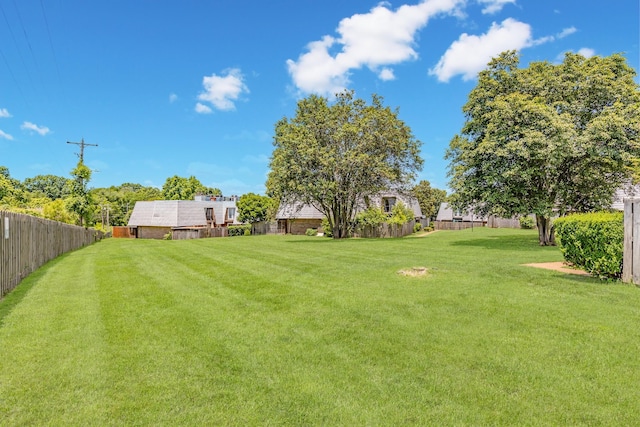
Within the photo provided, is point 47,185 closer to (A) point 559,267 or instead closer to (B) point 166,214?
(B) point 166,214

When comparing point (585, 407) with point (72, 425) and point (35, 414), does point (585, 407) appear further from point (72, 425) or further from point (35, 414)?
point (35, 414)

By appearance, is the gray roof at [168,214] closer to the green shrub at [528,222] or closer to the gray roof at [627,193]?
the green shrub at [528,222]

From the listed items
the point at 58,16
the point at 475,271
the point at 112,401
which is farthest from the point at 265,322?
the point at 58,16

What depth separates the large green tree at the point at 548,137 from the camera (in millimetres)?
17516

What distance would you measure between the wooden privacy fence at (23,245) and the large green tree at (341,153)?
1445 cm

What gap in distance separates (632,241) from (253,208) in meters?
47.0

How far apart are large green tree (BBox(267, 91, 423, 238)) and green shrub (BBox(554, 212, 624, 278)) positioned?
1792cm

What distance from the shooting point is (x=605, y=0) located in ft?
45.6

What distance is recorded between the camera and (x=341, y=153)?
27609mm

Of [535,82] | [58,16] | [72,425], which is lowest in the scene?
[72,425]

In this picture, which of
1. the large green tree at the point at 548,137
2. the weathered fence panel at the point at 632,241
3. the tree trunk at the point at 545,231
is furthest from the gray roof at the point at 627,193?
the weathered fence panel at the point at 632,241

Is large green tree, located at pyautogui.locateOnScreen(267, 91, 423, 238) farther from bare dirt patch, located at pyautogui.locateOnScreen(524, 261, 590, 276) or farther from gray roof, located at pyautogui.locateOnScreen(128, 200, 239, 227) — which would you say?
gray roof, located at pyautogui.locateOnScreen(128, 200, 239, 227)

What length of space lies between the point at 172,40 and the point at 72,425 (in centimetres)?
2300

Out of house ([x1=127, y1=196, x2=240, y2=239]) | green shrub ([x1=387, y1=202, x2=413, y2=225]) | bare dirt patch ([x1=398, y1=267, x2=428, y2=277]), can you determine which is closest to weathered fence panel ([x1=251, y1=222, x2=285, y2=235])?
house ([x1=127, y1=196, x2=240, y2=239])
